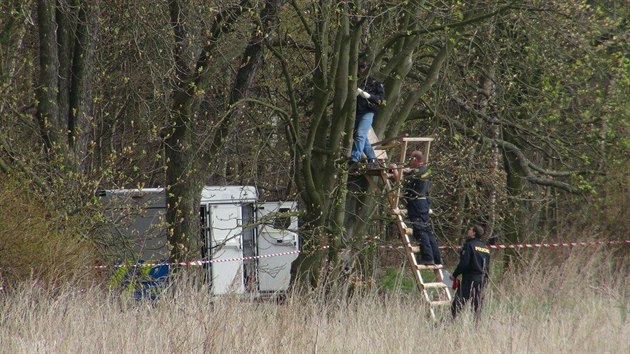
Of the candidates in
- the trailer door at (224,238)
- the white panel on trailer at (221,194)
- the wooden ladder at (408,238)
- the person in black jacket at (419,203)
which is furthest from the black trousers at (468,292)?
the white panel on trailer at (221,194)

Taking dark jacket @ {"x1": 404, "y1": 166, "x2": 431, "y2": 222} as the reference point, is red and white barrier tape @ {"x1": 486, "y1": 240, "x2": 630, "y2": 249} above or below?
below

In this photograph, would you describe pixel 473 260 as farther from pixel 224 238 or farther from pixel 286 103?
pixel 224 238

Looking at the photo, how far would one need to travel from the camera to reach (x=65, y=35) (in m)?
13.9

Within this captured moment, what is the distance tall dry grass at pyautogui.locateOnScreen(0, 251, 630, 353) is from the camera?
28.9 ft

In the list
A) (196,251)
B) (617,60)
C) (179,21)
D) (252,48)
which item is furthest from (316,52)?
(617,60)

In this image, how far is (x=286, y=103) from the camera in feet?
53.6

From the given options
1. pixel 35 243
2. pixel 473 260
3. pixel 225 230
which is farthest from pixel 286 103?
pixel 35 243

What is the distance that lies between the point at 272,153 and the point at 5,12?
14.4ft

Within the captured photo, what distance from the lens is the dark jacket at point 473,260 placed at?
491 inches

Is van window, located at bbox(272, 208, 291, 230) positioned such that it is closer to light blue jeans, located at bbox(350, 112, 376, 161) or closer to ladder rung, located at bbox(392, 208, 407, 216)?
light blue jeans, located at bbox(350, 112, 376, 161)

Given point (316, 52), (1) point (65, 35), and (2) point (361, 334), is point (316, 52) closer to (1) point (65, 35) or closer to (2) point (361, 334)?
(1) point (65, 35)

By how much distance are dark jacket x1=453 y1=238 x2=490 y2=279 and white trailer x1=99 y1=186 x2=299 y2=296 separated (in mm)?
2329

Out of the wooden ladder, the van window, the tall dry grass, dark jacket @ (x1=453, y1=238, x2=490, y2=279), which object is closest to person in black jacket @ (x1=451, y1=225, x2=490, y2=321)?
dark jacket @ (x1=453, y1=238, x2=490, y2=279)

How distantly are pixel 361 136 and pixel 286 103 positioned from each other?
2.25 metres
